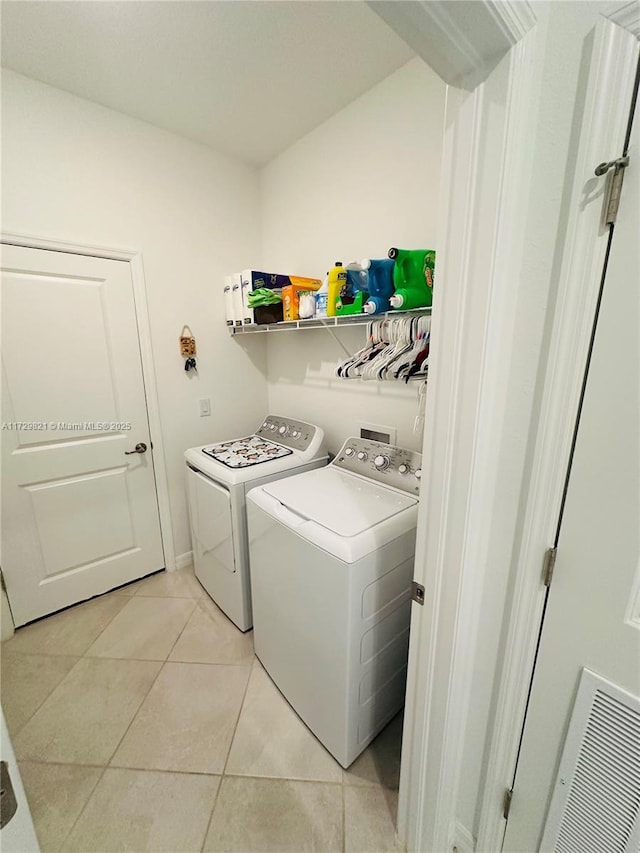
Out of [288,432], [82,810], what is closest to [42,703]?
[82,810]

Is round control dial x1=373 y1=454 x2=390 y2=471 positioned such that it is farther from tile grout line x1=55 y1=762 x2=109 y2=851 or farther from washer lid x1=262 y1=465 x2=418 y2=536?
tile grout line x1=55 y1=762 x2=109 y2=851

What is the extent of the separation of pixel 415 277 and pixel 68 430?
2.00 metres

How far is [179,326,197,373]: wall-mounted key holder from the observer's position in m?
2.22

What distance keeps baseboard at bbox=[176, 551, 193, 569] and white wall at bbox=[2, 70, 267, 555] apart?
6 centimetres

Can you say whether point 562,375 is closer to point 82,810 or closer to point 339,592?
point 339,592

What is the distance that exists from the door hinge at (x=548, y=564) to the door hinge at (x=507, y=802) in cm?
67

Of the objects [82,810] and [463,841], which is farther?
[82,810]

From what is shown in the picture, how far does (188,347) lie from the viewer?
223cm

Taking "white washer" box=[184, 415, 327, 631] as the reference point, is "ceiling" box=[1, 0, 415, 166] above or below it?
above

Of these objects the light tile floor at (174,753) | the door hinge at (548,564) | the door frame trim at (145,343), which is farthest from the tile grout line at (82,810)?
the door hinge at (548,564)

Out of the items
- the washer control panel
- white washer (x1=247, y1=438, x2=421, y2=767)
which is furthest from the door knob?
white washer (x1=247, y1=438, x2=421, y2=767)

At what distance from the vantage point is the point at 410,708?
3.18ft

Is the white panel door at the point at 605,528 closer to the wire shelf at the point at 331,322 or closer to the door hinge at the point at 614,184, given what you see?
the door hinge at the point at 614,184

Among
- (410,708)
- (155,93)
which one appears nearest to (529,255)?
(410,708)
